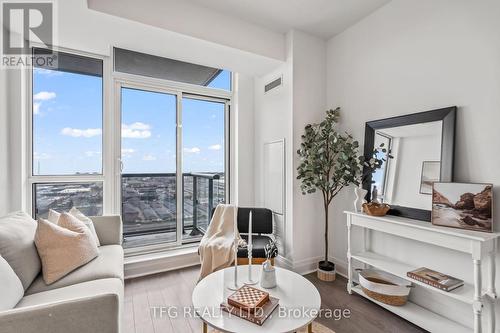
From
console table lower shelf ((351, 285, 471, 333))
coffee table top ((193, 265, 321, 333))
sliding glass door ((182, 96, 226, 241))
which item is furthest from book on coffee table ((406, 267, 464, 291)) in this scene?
sliding glass door ((182, 96, 226, 241))

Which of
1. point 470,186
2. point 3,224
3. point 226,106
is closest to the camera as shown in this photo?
point 3,224

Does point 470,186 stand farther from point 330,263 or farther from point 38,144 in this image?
point 38,144

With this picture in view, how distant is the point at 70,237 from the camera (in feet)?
5.95

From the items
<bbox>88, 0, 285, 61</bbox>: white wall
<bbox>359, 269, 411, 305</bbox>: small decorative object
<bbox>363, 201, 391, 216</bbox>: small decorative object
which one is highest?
<bbox>88, 0, 285, 61</bbox>: white wall

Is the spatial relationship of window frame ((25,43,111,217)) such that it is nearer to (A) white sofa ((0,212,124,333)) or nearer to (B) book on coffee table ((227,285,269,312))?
(A) white sofa ((0,212,124,333))

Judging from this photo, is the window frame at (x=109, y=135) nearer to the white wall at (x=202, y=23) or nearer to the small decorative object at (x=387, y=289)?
the white wall at (x=202, y=23)

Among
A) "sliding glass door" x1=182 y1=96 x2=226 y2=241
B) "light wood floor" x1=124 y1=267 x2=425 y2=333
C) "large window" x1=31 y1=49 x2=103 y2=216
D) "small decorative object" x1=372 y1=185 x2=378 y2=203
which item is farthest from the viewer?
"sliding glass door" x1=182 y1=96 x2=226 y2=241

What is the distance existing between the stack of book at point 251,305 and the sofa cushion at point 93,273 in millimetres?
983

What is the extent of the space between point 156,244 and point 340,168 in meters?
2.48

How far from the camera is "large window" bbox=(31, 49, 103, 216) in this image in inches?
103

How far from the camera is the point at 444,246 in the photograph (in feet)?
5.47

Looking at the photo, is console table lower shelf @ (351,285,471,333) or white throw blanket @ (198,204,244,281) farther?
white throw blanket @ (198,204,244,281)

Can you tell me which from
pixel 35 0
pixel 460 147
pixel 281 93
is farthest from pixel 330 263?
pixel 35 0

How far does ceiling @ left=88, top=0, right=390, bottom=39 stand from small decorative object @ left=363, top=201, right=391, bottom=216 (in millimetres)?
2001
